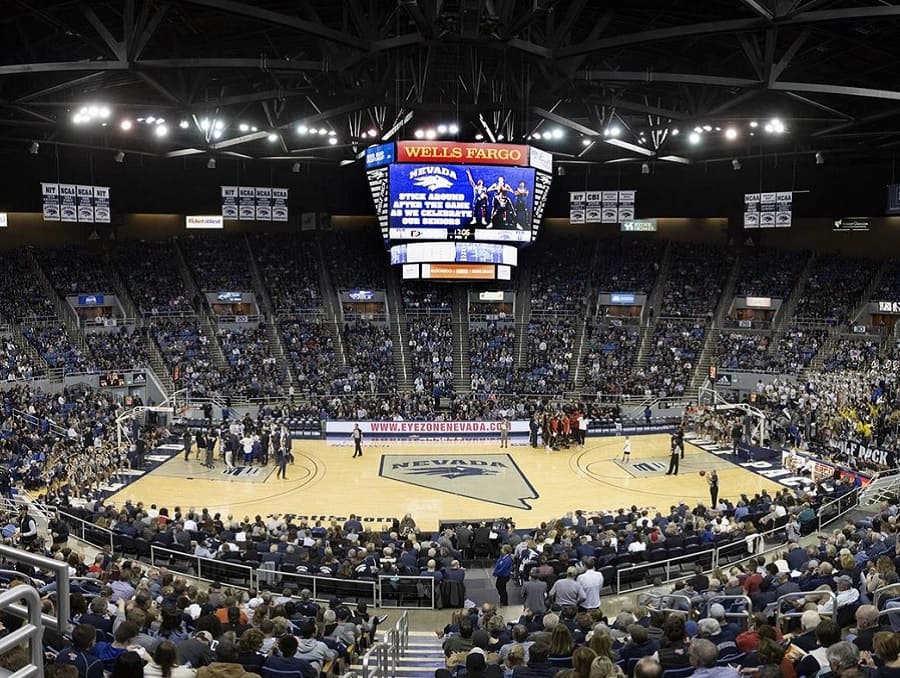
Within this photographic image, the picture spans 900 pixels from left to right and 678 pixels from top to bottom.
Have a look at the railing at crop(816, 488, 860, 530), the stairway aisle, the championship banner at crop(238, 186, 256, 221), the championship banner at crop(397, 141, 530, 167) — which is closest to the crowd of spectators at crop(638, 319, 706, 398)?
the championship banner at crop(397, 141, 530, 167)

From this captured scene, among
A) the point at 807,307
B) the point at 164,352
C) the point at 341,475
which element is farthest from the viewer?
the point at 807,307

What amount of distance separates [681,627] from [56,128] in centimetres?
3636

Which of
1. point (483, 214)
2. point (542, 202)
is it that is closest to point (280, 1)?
point (483, 214)

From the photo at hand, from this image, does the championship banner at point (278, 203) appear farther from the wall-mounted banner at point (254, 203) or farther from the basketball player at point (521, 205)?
the basketball player at point (521, 205)

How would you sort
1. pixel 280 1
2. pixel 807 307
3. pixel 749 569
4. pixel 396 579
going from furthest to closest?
pixel 807 307
pixel 280 1
pixel 396 579
pixel 749 569

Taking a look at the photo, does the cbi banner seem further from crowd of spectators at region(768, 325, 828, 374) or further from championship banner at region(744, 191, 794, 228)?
crowd of spectators at region(768, 325, 828, 374)

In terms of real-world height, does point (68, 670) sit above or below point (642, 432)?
above

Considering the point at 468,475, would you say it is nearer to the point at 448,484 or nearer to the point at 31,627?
the point at 448,484

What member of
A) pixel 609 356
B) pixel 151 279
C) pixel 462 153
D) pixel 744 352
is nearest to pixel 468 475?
pixel 462 153

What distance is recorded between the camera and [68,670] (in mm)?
4969

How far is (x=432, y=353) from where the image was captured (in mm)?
45250

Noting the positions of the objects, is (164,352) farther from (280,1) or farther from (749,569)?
(749,569)

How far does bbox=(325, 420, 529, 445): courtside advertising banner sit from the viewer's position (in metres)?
36.4

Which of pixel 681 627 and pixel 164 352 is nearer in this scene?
pixel 681 627
